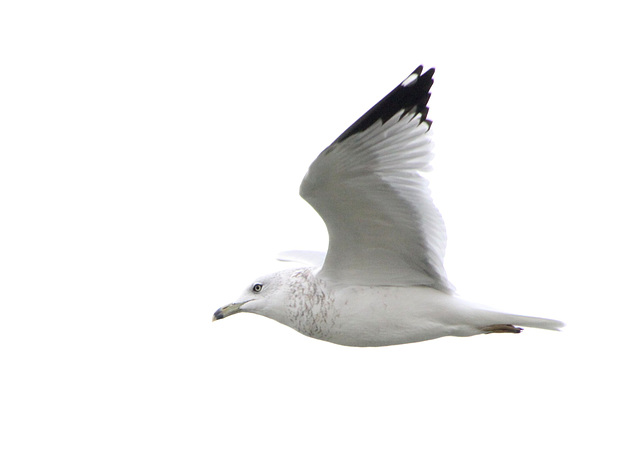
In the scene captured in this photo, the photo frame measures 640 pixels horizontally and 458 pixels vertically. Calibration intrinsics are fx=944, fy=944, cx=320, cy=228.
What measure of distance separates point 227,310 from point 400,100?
2455mm

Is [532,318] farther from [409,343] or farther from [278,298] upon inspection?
[278,298]

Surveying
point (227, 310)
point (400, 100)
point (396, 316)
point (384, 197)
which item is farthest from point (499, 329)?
point (227, 310)

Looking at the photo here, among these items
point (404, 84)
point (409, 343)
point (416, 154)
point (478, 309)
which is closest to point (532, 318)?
point (478, 309)

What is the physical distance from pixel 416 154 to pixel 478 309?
132 centimetres

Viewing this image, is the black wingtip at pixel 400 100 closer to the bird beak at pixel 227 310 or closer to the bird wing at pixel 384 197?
the bird wing at pixel 384 197

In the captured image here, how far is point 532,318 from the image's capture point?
7.17 meters

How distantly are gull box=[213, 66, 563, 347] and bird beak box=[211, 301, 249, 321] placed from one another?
65 mm

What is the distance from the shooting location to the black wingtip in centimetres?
647

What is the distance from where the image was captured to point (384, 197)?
6.82 m

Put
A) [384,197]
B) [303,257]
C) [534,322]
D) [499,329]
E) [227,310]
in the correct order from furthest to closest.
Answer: [303,257], [227,310], [499,329], [534,322], [384,197]

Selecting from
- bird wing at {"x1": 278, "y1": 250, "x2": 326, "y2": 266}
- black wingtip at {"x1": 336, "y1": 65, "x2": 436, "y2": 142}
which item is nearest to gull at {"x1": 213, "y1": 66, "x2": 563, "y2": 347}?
black wingtip at {"x1": 336, "y1": 65, "x2": 436, "y2": 142}

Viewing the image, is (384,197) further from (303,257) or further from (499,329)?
(303,257)

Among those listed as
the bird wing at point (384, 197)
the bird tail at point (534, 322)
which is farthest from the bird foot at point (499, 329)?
the bird wing at point (384, 197)

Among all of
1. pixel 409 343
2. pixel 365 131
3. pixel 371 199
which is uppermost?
pixel 365 131
